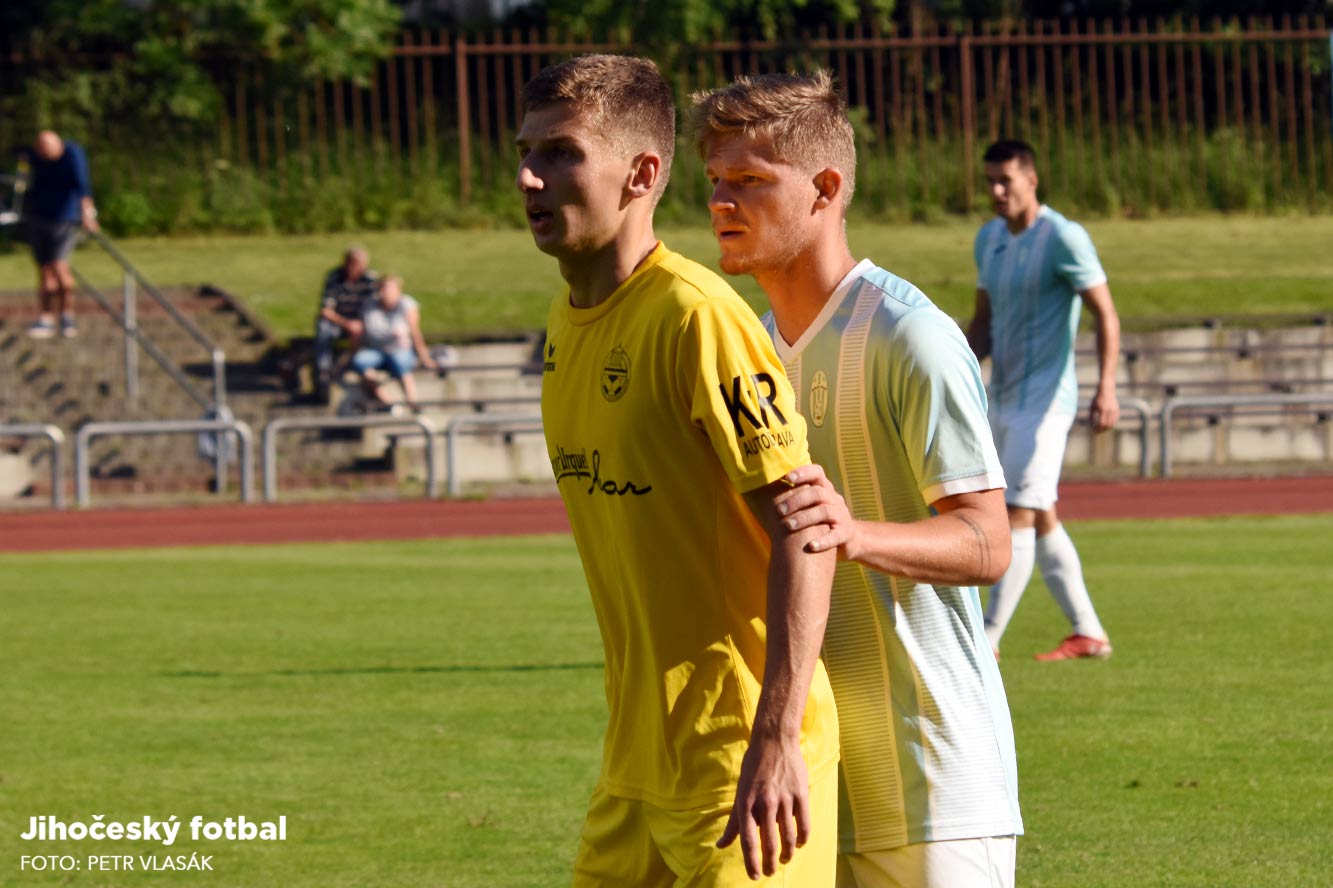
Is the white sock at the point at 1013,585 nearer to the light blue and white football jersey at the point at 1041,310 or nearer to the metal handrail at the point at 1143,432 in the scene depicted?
the light blue and white football jersey at the point at 1041,310

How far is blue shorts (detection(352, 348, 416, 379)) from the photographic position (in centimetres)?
2184

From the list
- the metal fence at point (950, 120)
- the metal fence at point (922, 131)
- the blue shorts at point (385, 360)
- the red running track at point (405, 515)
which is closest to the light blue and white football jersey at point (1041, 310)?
the red running track at point (405, 515)

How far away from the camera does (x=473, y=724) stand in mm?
8266

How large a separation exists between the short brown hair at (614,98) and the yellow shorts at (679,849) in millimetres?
1049

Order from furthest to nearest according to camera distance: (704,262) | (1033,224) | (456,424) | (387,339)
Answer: (704,262) → (387,339) → (456,424) → (1033,224)

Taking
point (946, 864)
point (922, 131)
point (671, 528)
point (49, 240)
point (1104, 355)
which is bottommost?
point (946, 864)

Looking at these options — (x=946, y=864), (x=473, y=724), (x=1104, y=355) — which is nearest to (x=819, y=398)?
(x=946, y=864)

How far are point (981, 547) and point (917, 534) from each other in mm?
144

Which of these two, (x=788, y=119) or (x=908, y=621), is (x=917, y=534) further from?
(x=788, y=119)

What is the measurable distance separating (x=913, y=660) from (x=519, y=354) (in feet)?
67.2

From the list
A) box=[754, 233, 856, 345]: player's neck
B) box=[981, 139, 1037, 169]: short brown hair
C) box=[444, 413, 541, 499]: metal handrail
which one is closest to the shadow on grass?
box=[981, 139, 1037, 169]: short brown hair

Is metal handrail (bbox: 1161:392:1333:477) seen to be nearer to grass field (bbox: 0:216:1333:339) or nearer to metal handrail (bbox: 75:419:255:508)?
grass field (bbox: 0:216:1333:339)

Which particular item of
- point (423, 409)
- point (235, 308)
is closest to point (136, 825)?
point (423, 409)

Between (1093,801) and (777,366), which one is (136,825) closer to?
(1093,801)
